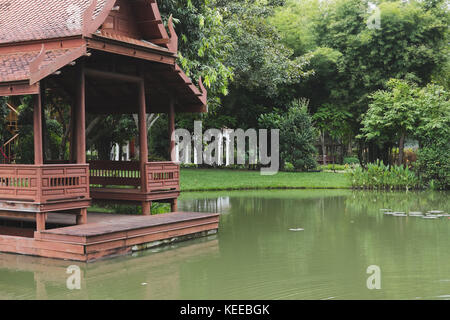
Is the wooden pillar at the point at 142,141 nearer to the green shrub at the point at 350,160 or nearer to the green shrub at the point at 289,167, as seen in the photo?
the green shrub at the point at 289,167

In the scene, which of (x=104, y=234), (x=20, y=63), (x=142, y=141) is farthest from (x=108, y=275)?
(x=20, y=63)

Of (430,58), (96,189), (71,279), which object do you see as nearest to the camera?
(71,279)

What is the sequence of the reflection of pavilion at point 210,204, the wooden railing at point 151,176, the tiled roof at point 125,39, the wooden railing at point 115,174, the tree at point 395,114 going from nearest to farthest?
the tiled roof at point 125,39 < the wooden railing at point 151,176 < the wooden railing at point 115,174 < the reflection of pavilion at point 210,204 < the tree at point 395,114

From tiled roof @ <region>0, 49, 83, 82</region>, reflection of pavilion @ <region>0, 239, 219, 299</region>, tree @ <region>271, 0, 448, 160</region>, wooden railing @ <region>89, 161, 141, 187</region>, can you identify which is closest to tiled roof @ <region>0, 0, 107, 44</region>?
tiled roof @ <region>0, 49, 83, 82</region>

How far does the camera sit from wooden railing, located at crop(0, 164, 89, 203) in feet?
34.2

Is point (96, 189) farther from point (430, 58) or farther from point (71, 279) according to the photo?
point (430, 58)

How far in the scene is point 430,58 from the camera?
30.1 metres

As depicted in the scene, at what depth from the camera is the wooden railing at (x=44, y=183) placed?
1044cm

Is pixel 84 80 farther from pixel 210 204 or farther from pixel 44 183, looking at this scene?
pixel 210 204

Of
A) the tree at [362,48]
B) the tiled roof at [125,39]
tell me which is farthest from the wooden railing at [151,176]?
the tree at [362,48]

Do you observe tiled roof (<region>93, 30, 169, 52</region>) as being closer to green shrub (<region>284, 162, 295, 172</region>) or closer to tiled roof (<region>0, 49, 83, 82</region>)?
tiled roof (<region>0, 49, 83, 82</region>)

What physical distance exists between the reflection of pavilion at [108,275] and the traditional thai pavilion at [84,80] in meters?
0.98
